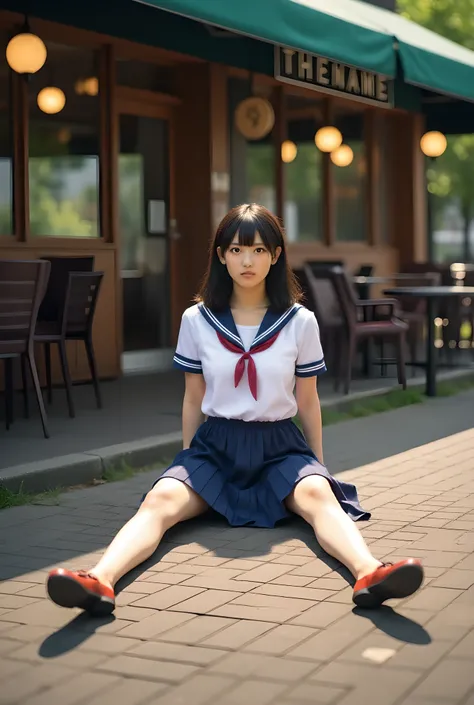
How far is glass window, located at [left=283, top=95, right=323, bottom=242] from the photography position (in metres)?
14.7

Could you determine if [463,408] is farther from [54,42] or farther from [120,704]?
[120,704]

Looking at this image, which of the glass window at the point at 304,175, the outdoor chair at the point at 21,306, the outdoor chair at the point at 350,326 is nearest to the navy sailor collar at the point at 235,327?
the outdoor chair at the point at 21,306

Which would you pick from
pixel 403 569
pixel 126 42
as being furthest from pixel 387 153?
pixel 403 569

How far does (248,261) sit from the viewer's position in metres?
4.97

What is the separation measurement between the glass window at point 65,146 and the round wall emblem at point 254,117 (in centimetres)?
222

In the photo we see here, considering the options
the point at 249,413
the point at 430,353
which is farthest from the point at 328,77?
the point at 249,413

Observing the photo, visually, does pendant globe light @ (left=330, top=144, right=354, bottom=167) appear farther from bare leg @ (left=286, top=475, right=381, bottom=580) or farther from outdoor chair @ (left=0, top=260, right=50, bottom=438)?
bare leg @ (left=286, top=475, right=381, bottom=580)

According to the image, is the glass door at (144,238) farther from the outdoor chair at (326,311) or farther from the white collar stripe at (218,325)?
the white collar stripe at (218,325)

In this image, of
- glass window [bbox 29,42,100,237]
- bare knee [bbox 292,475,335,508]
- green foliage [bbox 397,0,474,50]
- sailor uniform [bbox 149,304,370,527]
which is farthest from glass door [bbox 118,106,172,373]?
green foliage [bbox 397,0,474,50]

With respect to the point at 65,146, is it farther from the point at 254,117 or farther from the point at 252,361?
the point at 252,361

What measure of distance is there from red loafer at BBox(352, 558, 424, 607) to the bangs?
150 centimetres

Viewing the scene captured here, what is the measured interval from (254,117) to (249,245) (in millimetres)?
8294

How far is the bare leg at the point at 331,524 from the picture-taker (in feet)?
14.0

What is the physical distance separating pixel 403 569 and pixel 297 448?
1.33m
